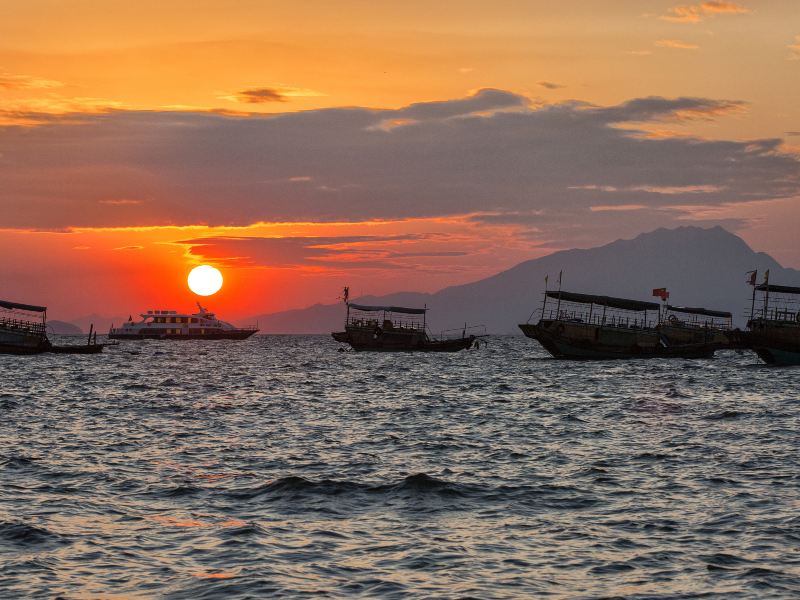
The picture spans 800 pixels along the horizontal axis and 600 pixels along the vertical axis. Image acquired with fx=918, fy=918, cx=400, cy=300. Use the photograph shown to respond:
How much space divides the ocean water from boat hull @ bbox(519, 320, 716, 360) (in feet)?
163

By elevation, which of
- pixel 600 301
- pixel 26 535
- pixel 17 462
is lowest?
pixel 17 462

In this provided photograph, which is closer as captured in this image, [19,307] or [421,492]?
[421,492]

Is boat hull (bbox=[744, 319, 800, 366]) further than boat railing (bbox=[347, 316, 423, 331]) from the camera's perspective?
No

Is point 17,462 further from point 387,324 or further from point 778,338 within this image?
point 387,324

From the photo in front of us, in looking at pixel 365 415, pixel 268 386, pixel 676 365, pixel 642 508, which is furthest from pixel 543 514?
pixel 676 365

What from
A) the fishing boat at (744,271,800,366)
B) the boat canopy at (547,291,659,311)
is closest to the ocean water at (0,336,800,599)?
the fishing boat at (744,271,800,366)

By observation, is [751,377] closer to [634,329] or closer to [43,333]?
[634,329]

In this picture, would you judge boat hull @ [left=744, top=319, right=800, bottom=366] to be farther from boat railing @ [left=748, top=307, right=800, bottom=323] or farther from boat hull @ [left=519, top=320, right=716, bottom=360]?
boat hull @ [left=519, top=320, right=716, bottom=360]

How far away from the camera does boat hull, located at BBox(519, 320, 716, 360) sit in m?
99.1

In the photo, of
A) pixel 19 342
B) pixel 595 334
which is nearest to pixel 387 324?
pixel 595 334

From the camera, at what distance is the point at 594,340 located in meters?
99.2

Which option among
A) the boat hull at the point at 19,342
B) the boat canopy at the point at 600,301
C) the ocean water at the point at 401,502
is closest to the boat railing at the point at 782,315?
the boat canopy at the point at 600,301

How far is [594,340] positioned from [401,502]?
3121 inches

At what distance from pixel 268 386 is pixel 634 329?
1903 inches
